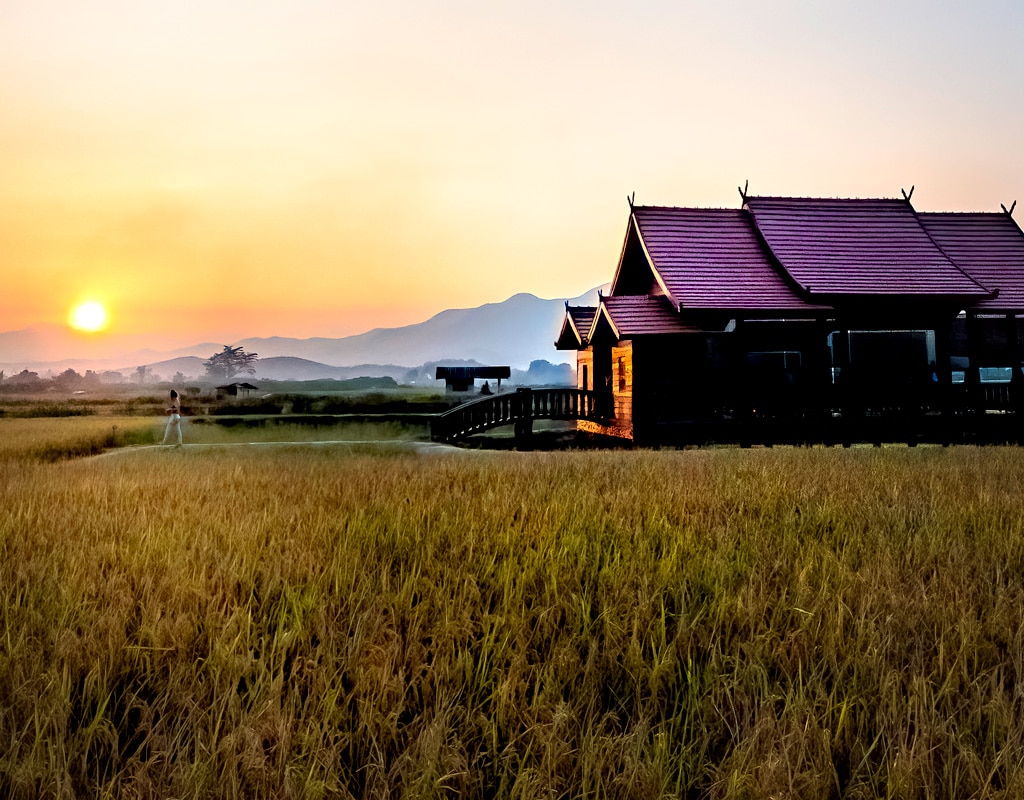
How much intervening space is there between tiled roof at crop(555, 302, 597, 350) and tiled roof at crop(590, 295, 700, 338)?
8.35 ft

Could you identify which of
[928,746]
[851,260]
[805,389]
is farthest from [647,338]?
[928,746]

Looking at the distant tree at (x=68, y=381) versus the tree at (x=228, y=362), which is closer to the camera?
the distant tree at (x=68, y=381)

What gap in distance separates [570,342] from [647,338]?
8.00 meters

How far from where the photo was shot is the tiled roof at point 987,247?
22.2 metres

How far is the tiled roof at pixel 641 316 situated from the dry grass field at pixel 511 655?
499 inches

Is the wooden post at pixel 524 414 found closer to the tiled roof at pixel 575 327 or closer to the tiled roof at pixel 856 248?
the tiled roof at pixel 575 327

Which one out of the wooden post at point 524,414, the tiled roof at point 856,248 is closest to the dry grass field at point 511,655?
the wooden post at point 524,414

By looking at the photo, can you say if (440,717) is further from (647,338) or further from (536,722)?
(647,338)

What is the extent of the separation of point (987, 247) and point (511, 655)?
26.8 meters

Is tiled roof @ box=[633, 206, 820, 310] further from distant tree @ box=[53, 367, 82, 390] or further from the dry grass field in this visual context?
distant tree @ box=[53, 367, 82, 390]

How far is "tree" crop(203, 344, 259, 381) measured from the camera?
149 metres

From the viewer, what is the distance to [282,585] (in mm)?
4414

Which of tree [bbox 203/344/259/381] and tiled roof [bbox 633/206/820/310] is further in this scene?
tree [bbox 203/344/259/381]

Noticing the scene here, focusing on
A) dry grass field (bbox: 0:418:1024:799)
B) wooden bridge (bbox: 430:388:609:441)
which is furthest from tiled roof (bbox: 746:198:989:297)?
dry grass field (bbox: 0:418:1024:799)
